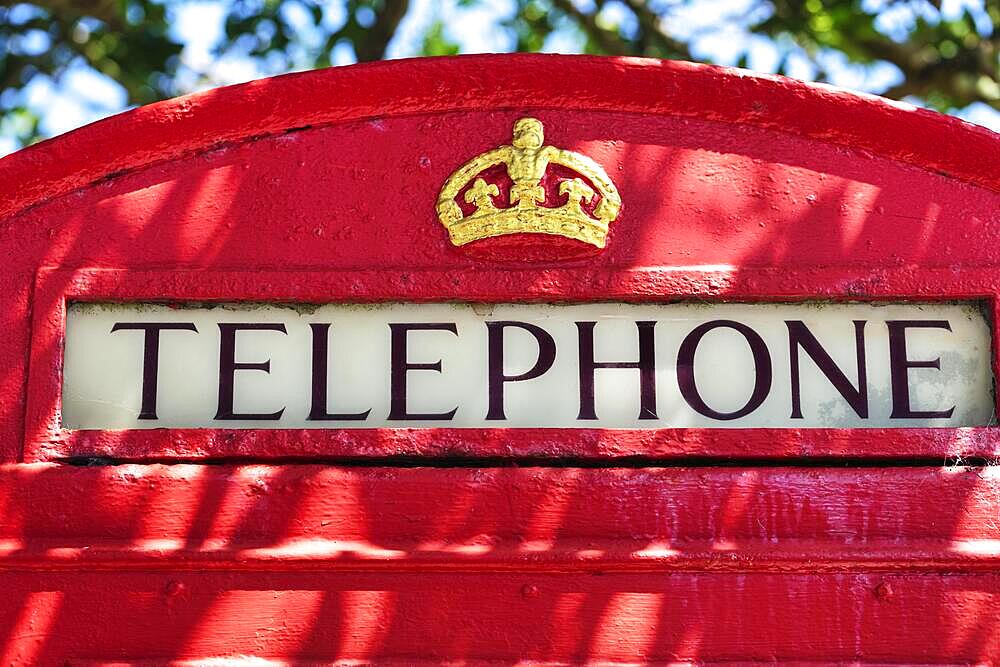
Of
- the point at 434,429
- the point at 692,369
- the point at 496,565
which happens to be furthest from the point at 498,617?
the point at 692,369

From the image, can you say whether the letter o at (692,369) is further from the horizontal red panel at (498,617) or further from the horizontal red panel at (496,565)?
the horizontal red panel at (498,617)

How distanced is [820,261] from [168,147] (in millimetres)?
1135

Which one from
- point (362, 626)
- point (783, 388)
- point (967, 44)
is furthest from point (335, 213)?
point (967, 44)

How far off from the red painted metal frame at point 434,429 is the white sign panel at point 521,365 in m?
0.03

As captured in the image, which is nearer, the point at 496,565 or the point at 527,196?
the point at 496,565

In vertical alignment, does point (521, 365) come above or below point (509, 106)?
below

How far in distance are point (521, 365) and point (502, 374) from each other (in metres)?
→ 0.04

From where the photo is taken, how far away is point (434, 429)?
183cm

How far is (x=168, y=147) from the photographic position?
1957 mm

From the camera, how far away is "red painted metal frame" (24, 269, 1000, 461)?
182cm

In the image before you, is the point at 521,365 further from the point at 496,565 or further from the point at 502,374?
the point at 496,565

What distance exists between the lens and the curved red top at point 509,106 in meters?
1.94

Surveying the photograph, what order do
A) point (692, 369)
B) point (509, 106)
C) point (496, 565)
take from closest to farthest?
point (496, 565)
point (692, 369)
point (509, 106)

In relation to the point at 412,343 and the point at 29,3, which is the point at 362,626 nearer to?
the point at 412,343
